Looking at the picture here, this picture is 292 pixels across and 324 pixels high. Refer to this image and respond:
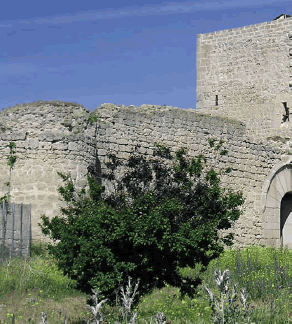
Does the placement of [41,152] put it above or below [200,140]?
below

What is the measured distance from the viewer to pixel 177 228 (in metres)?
7.99

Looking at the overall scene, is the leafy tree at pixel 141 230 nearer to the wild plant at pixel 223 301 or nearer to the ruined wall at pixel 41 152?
the wild plant at pixel 223 301

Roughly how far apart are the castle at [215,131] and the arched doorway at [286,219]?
0.09 ft

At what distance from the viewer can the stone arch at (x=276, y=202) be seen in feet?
51.2

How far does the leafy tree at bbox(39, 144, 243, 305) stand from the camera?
7559 mm

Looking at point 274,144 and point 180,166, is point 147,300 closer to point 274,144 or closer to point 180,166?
point 180,166

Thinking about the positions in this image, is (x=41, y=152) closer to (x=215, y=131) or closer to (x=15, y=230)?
(x=15, y=230)

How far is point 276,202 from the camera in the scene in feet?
52.1

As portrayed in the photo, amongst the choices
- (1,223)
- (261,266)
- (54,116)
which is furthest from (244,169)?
(1,223)

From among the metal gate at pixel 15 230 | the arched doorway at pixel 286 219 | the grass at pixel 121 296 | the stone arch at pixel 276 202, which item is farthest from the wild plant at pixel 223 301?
the arched doorway at pixel 286 219

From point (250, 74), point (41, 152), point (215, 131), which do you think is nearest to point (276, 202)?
point (215, 131)

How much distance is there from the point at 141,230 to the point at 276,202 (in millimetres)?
8984

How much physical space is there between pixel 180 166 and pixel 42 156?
2958mm

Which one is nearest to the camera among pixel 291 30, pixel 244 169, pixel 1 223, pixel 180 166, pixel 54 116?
pixel 180 166
